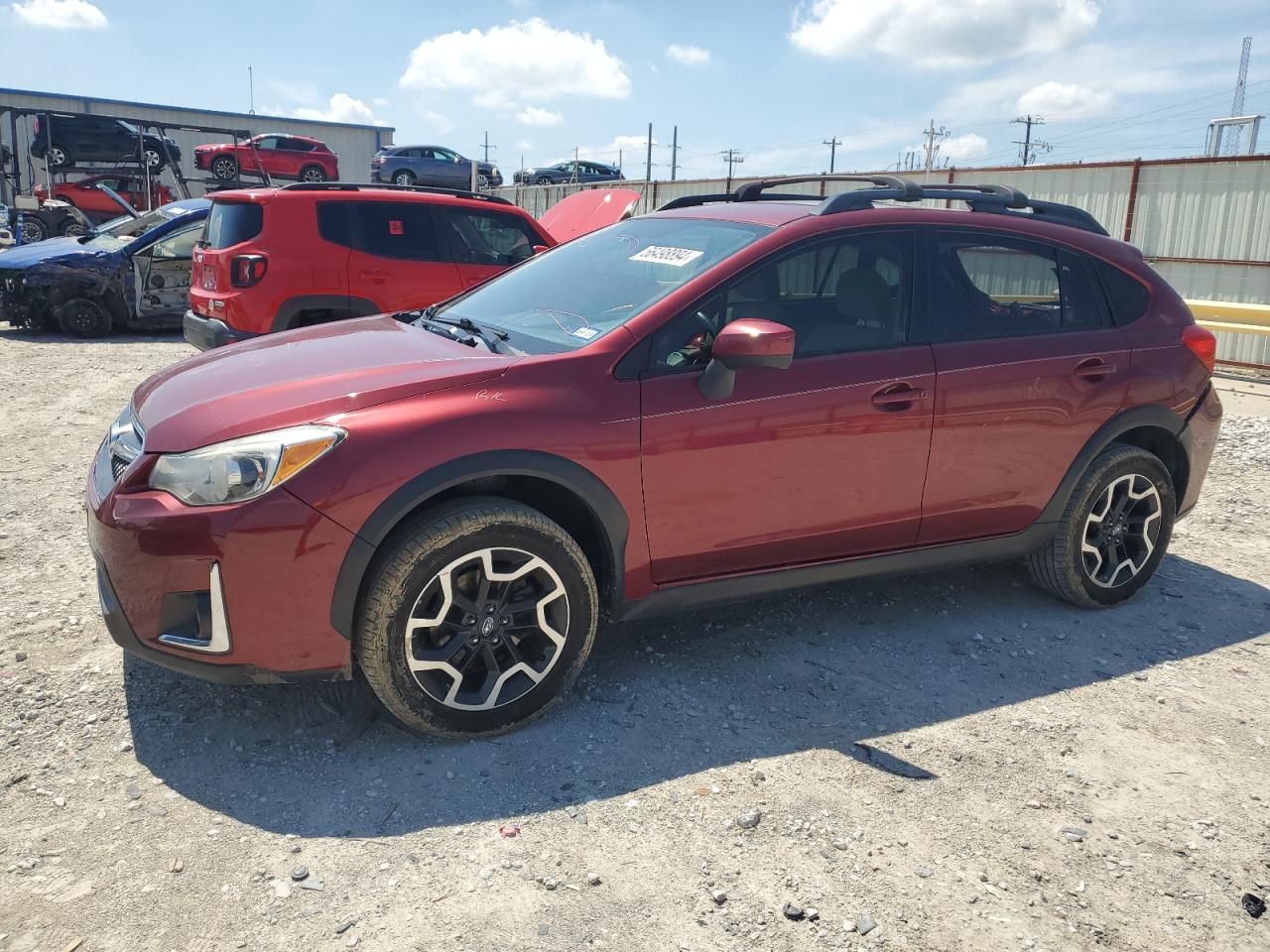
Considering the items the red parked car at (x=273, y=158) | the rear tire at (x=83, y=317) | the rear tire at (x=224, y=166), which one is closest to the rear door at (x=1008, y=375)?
the rear tire at (x=83, y=317)

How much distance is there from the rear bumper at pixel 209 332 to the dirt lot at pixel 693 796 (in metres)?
3.82

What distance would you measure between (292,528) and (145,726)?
1016mm

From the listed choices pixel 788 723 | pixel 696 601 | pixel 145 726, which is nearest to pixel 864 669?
pixel 788 723

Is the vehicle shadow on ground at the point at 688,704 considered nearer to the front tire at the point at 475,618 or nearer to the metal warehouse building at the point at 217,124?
the front tire at the point at 475,618

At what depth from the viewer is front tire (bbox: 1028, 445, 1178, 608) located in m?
4.36

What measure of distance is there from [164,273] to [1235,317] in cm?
1226

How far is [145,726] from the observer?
10.8 feet

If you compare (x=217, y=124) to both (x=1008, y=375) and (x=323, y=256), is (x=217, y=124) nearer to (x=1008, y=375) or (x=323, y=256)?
(x=323, y=256)

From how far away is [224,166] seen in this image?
27062mm

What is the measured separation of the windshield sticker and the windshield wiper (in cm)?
65

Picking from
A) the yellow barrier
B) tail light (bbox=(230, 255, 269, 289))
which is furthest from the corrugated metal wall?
tail light (bbox=(230, 255, 269, 289))

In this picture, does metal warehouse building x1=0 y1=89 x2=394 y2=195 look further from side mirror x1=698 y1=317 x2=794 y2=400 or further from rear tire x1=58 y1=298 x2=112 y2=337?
side mirror x1=698 y1=317 x2=794 y2=400

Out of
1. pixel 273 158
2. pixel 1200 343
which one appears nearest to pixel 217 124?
pixel 273 158

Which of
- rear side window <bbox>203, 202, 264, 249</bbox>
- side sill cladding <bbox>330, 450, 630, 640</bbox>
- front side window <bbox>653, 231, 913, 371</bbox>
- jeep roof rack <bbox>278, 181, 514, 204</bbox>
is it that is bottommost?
side sill cladding <bbox>330, 450, 630, 640</bbox>
